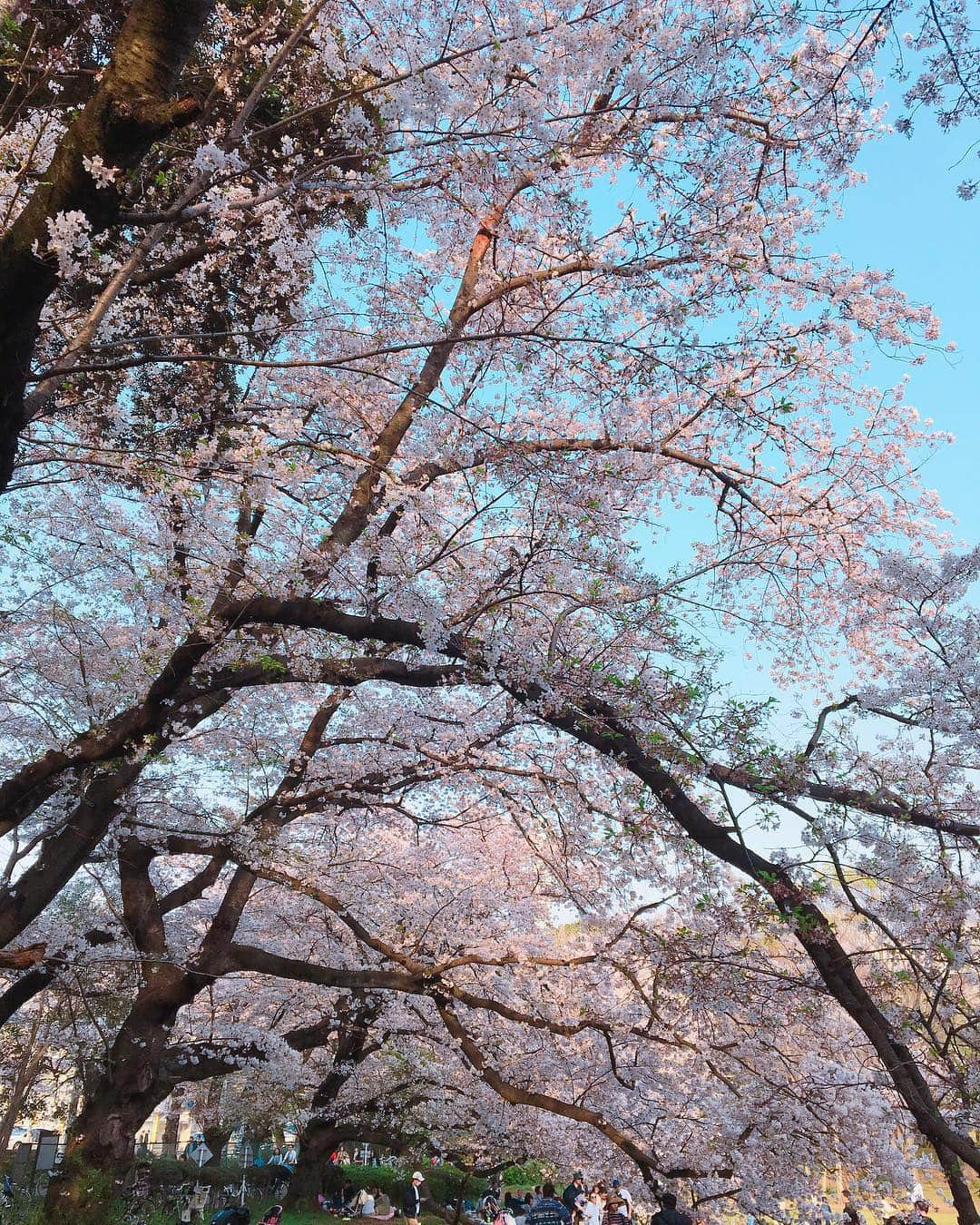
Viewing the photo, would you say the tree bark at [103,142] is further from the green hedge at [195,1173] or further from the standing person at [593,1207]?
the green hedge at [195,1173]

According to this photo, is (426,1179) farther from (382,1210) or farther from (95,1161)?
(95,1161)

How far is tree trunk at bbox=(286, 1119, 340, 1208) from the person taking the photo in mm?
15586

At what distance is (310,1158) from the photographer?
51.5ft

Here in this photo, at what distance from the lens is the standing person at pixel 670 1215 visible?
683 cm

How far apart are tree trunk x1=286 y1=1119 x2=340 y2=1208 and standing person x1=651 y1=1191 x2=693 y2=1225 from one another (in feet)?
34.8

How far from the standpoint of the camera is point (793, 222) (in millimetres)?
7551

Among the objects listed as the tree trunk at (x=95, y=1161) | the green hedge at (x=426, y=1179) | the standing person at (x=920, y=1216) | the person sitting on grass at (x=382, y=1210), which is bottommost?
the person sitting on grass at (x=382, y=1210)

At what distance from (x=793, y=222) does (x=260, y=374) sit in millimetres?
5094

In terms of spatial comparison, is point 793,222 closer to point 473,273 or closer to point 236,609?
point 473,273

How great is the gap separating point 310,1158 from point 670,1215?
11426 mm

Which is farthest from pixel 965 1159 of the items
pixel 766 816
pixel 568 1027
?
pixel 568 1027

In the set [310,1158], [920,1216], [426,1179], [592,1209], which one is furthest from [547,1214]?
[426,1179]

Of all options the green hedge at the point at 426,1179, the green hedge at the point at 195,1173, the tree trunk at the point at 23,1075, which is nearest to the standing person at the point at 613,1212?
the green hedge at the point at 195,1173

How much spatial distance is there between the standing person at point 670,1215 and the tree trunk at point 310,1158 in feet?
34.8
